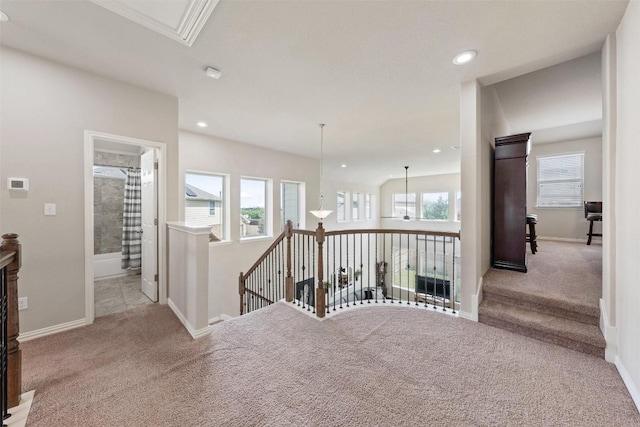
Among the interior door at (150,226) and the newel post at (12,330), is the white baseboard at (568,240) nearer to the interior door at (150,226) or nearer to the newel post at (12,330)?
the interior door at (150,226)

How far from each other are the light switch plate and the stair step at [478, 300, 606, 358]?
454cm

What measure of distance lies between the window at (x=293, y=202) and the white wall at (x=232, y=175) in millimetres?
404

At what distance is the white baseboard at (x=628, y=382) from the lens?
1.56 metres

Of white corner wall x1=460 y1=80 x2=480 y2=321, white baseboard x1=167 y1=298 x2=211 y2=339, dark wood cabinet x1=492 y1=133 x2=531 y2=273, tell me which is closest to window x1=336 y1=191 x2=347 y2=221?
dark wood cabinet x1=492 y1=133 x2=531 y2=273

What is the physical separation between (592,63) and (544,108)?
1.41 m

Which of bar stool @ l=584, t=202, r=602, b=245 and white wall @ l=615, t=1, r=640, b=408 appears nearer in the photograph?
white wall @ l=615, t=1, r=640, b=408

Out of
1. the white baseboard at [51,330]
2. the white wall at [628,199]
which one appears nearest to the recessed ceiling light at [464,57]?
the white wall at [628,199]

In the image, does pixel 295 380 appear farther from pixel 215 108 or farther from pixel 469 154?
pixel 215 108

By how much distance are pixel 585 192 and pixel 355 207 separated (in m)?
6.36

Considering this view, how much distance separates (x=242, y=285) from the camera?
15.4ft

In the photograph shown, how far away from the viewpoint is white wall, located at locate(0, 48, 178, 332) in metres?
2.27

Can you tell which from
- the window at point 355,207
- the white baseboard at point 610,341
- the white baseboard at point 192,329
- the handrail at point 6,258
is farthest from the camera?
the window at point 355,207

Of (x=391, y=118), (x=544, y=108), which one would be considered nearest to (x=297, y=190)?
(x=391, y=118)

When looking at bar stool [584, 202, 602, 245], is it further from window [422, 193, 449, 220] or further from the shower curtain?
the shower curtain
